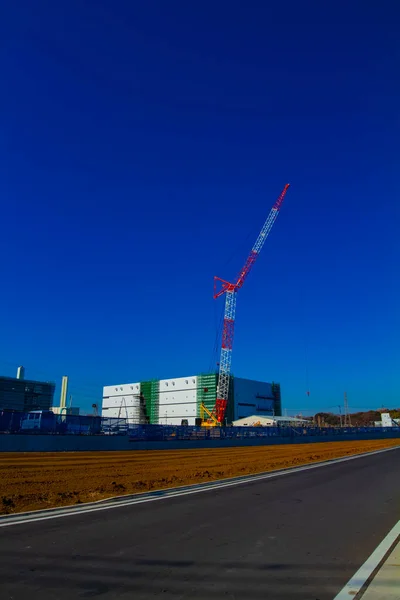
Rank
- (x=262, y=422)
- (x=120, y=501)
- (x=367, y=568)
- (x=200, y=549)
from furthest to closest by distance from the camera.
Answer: (x=262, y=422), (x=120, y=501), (x=200, y=549), (x=367, y=568)

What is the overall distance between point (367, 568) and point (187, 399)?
113225mm

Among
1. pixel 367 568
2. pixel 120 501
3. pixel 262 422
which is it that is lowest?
pixel 367 568

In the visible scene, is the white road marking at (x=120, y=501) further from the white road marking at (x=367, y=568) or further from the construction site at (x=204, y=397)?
the construction site at (x=204, y=397)

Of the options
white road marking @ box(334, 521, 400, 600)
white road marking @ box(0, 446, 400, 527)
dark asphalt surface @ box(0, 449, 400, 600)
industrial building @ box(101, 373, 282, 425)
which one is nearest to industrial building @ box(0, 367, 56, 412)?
industrial building @ box(101, 373, 282, 425)

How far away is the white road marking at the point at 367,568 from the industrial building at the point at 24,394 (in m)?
100

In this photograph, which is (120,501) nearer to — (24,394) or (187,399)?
(24,394)

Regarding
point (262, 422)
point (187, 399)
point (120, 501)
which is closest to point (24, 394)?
point (187, 399)

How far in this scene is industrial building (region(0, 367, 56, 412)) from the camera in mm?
101456

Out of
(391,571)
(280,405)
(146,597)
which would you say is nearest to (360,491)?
(391,571)

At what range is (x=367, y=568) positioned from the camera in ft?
21.2

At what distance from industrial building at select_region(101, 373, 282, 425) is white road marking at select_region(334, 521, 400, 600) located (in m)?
104

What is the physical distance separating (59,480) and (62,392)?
4282 inches

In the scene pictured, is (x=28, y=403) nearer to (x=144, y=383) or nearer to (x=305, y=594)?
(x=144, y=383)

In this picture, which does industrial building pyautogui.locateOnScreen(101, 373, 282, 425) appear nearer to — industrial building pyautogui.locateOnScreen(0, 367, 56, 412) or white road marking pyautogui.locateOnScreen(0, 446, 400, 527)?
industrial building pyautogui.locateOnScreen(0, 367, 56, 412)
